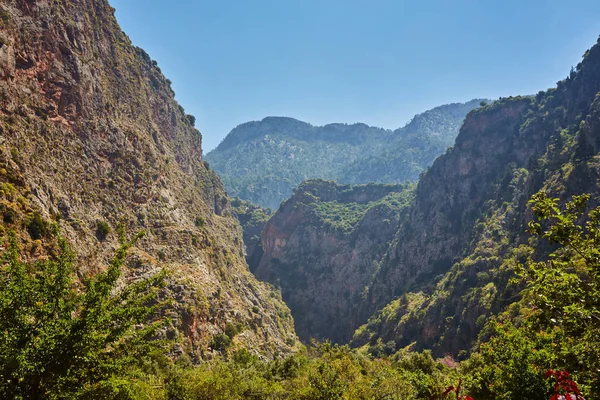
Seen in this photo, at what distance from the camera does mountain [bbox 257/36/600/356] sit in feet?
276

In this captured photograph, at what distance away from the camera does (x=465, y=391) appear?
26.2m

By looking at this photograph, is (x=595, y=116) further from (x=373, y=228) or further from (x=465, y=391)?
(x=373, y=228)

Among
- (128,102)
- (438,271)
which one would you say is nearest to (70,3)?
(128,102)

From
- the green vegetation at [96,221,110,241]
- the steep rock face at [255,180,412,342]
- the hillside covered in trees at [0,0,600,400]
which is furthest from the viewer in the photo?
the steep rock face at [255,180,412,342]

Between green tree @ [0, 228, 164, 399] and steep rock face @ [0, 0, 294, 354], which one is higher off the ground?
steep rock face @ [0, 0, 294, 354]

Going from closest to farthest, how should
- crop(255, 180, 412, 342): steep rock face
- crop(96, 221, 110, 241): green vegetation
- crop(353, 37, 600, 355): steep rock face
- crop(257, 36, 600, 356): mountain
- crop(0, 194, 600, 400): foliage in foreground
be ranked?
crop(0, 194, 600, 400): foliage in foreground < crop(96, 221, 110, 241): green vegetation < crop(353, 37, 600, 355): steep rock face < crop(257, 36, 600, 356): mountain < crop(255, 180, 412, 342): steep rock face

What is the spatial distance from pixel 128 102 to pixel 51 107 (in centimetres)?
2995

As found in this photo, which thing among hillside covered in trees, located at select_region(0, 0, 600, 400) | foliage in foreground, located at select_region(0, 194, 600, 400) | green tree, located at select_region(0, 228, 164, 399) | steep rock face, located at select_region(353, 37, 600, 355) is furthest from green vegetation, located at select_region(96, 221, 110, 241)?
steep rock face, located at select_region(353, 37, 600, 355)

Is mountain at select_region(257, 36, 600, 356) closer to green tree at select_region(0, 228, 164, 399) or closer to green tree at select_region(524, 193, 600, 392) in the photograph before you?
green tree at select_region(524, 193, 600, 392)

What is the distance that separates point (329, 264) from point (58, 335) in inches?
6819

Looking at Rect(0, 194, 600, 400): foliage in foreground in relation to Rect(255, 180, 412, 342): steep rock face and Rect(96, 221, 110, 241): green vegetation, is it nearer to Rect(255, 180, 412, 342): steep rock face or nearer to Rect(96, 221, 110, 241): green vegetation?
Rect(96, 221, 110, 241): green vegetation

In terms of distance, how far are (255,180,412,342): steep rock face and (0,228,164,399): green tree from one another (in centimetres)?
14574

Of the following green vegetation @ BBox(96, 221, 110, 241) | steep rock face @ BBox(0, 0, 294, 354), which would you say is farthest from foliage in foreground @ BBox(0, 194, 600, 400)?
green vegetation @ BBox(96, 221, 110, 241)

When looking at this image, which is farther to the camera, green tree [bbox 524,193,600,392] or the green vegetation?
the green vegetation
